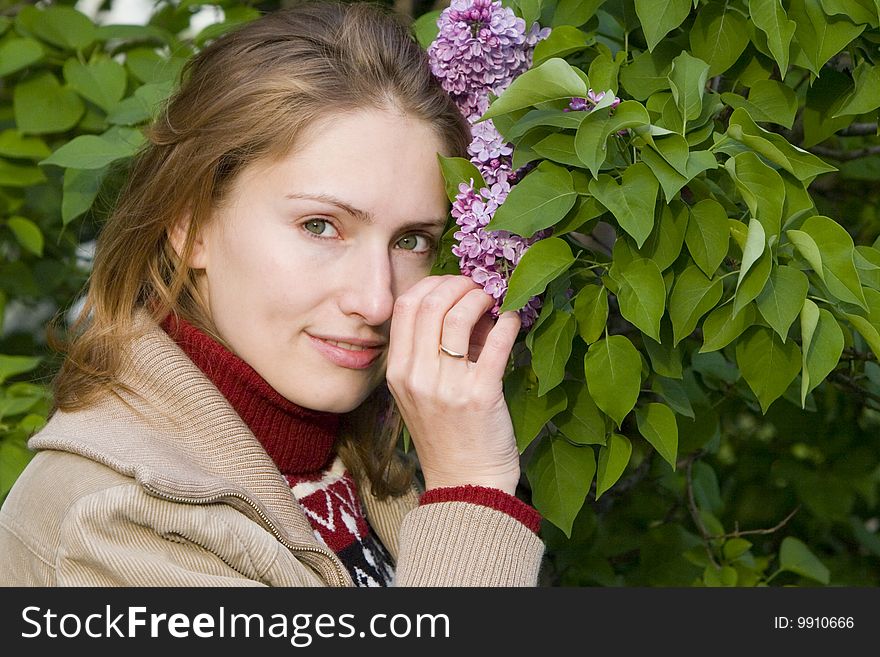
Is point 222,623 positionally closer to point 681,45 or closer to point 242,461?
point 242,461

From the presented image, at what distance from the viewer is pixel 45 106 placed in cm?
268

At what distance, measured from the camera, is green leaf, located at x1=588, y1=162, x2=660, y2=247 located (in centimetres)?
145

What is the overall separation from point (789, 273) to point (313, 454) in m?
0.96

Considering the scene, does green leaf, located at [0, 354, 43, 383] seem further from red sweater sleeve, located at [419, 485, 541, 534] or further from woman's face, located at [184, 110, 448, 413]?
red sweater sleeve, located at [419, 485, 541, 534]

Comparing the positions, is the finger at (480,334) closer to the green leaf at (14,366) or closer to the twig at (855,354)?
the twig at (855,354)

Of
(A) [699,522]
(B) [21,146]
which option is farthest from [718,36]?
(B) [21,146]

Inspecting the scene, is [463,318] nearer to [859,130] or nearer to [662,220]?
[662,220]

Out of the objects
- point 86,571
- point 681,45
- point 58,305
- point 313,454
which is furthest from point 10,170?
point 681,45

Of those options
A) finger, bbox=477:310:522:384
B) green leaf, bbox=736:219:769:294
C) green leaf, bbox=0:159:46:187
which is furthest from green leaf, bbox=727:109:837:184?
green leaf, bbox=0:159:46:187

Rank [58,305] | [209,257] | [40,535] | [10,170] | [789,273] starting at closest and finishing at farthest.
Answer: [789,273]
[40,535]
[209,257]
[10,170]
[58,305]

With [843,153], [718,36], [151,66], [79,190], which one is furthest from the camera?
[151,66]

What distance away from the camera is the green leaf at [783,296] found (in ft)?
4.83

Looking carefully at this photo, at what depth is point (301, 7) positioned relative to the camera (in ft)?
6.93

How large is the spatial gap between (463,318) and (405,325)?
0.11 meters
